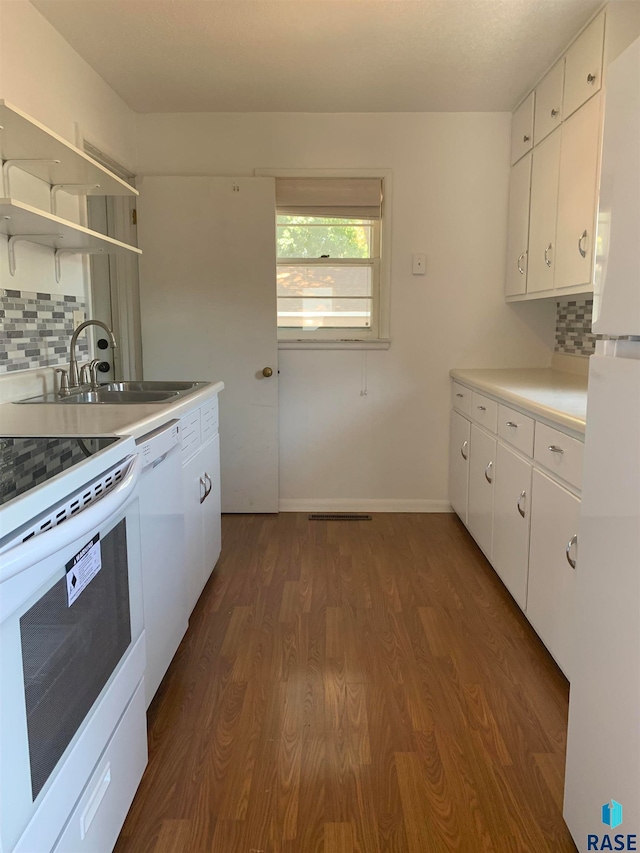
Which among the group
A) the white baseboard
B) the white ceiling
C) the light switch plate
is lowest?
the white baseboard

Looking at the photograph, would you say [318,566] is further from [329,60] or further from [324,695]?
[329,60]

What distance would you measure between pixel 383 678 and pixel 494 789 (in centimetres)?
55

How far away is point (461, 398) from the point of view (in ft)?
11.6

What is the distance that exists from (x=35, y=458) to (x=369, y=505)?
9.41 ft

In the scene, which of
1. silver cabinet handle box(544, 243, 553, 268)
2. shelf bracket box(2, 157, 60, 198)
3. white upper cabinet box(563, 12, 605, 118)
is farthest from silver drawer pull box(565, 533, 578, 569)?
shelf bracket box(2, 157, 60, 198)

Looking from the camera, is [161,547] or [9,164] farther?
[9,164]

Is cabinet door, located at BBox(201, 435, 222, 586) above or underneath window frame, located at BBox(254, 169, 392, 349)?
underneath

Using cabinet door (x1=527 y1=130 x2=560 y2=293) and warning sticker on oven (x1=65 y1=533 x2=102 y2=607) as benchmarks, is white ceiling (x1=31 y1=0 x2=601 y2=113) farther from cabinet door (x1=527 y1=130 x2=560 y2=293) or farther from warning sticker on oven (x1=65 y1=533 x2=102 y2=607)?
warning sticker on oven (x1=65 y1=533 x2=102 y2=607)

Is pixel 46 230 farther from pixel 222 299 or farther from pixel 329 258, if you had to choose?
pixel 329 258

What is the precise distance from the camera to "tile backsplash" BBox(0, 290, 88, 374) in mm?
2189

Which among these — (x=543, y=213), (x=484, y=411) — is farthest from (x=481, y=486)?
(x=543, y=213)

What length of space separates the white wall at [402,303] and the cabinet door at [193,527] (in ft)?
4.70

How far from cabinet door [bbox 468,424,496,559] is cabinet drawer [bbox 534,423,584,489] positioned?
2.12ft

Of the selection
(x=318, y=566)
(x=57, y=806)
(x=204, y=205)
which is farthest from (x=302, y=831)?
(x=204, y=205)
